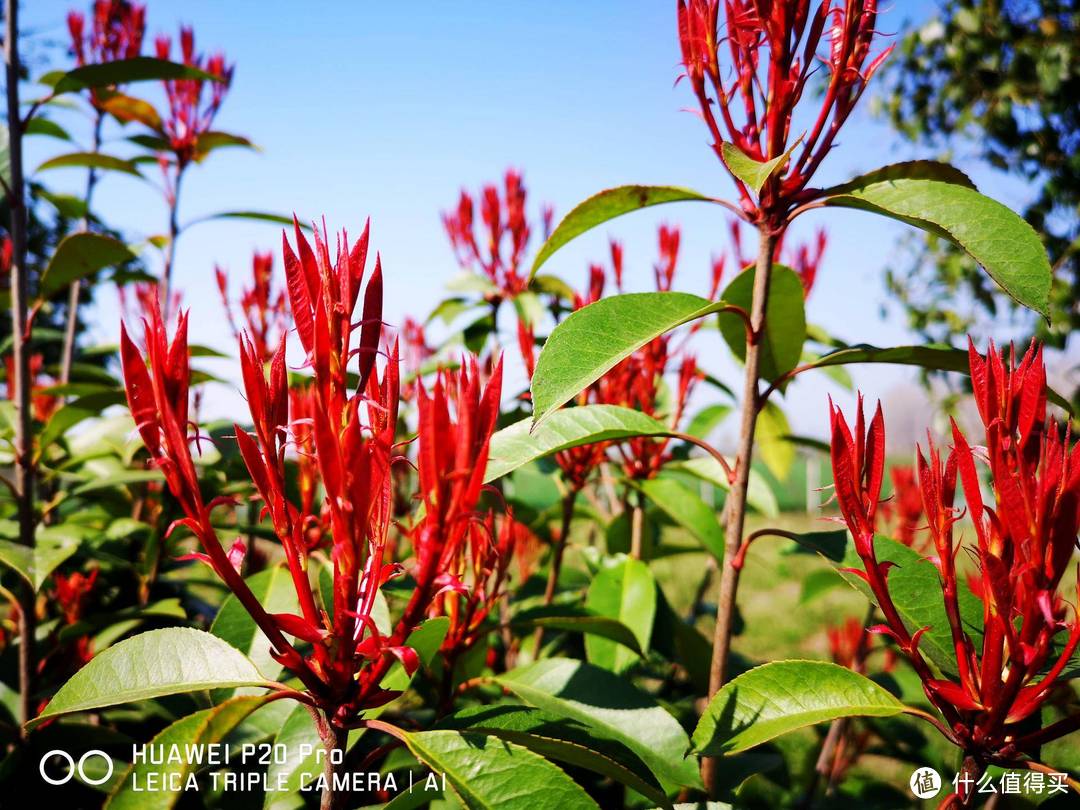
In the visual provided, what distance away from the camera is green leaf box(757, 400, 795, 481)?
2.16m

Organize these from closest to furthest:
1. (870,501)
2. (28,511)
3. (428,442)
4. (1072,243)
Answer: (428,442), (870,501), (28,511), (1072,243)

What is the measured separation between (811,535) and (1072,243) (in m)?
5.30

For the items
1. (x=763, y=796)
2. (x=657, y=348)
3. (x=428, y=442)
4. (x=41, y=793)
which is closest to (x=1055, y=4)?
(x=657, y=348)

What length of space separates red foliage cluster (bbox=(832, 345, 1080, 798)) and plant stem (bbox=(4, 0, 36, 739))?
1716 millimetres

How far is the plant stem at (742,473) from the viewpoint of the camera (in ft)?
3.96

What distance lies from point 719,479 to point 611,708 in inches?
29.9

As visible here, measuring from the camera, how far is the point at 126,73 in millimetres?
1754

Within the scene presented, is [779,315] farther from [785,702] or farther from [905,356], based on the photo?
[785,702]

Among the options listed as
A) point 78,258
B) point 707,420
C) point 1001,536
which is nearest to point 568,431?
point 1001,536

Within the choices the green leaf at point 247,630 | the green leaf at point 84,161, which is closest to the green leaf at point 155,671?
the green leaf at point 247,630

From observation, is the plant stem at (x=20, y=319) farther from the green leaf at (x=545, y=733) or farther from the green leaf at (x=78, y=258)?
the green leaf at (x=545, y=733)

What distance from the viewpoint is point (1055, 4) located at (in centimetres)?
560

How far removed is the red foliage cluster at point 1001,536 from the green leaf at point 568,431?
407 millimetres

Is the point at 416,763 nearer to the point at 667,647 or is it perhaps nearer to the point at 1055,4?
the point at 667,647
